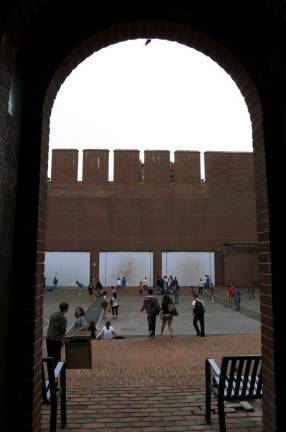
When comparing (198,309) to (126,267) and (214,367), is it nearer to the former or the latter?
(214,367)

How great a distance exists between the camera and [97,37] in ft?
12.7

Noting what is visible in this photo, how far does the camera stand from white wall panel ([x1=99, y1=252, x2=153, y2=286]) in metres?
40.6

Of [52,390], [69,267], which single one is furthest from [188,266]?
[52,390]

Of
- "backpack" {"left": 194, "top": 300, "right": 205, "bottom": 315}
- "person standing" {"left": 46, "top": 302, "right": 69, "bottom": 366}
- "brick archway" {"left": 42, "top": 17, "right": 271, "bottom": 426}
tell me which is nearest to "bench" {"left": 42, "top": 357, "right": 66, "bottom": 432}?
"person standing" {"left": 46, "top": 302, "right": 69, "bottom": 366}

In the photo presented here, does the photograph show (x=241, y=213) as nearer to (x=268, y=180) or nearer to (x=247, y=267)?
(x=247, y=267)

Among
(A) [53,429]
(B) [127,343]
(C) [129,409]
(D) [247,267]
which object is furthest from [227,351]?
(D) [247,267]

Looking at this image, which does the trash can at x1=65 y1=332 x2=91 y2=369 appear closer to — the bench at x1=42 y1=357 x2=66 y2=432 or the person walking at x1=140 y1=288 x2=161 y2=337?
the bench at x1=42 y1=357 x2=66 y2=432

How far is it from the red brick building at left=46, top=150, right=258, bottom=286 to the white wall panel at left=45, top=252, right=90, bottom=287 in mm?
687

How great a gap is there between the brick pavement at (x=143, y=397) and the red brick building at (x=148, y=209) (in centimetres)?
3164

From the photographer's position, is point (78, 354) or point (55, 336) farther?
Answer: point (78, 354)

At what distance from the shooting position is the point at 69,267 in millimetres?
40812

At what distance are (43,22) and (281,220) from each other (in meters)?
2.82

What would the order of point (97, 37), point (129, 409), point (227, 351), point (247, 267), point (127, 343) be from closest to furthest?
point (97, 37), point (129, 409), point (227, 351), point (127, 343), point (247, 267)

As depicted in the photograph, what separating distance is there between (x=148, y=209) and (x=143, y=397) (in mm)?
36331
